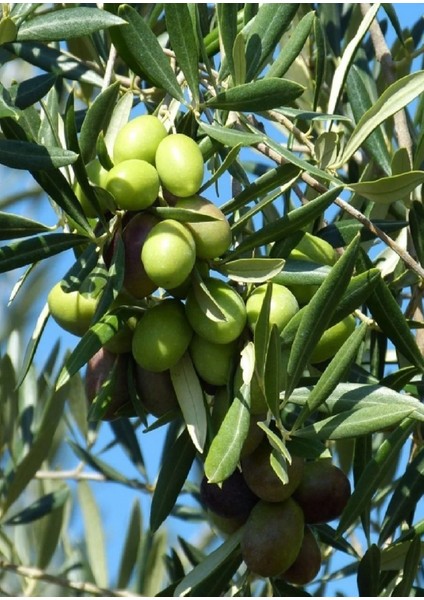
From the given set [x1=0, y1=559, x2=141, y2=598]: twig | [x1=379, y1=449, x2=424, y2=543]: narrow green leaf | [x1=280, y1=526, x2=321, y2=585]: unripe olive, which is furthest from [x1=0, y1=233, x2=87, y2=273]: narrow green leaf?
[x1=0, y1=559, x2=141, y2=598]: twig

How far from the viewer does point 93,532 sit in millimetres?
2426

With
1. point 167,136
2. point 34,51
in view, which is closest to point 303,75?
point 34,51

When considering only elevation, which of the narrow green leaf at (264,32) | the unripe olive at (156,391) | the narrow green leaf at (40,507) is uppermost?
the narrow green leaf at (264,32)

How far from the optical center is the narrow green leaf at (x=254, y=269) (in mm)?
1299

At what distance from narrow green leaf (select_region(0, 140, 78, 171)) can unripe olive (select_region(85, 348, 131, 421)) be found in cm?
28

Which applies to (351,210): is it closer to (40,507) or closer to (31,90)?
(31,90)

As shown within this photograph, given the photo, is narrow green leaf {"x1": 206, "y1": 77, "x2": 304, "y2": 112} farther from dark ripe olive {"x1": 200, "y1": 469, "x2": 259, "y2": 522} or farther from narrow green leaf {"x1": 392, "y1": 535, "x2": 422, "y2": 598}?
narrow green leaf {"x1": 392, "y1": 535, "x2": 422, "y2": 598}

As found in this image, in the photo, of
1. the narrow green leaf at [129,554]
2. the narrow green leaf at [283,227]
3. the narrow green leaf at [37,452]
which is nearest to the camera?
the narrow green leaf at [283,227]

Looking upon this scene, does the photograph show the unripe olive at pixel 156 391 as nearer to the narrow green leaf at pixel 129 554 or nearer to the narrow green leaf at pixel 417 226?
the narrow green leaf at pixel 417 226

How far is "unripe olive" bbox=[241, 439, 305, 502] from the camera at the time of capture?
4.55 ft

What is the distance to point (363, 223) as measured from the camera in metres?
1.45

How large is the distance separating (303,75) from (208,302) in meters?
0.96

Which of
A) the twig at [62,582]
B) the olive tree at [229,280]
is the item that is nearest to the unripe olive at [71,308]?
the olive tree at [229,280]

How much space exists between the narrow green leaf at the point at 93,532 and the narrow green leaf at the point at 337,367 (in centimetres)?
114
